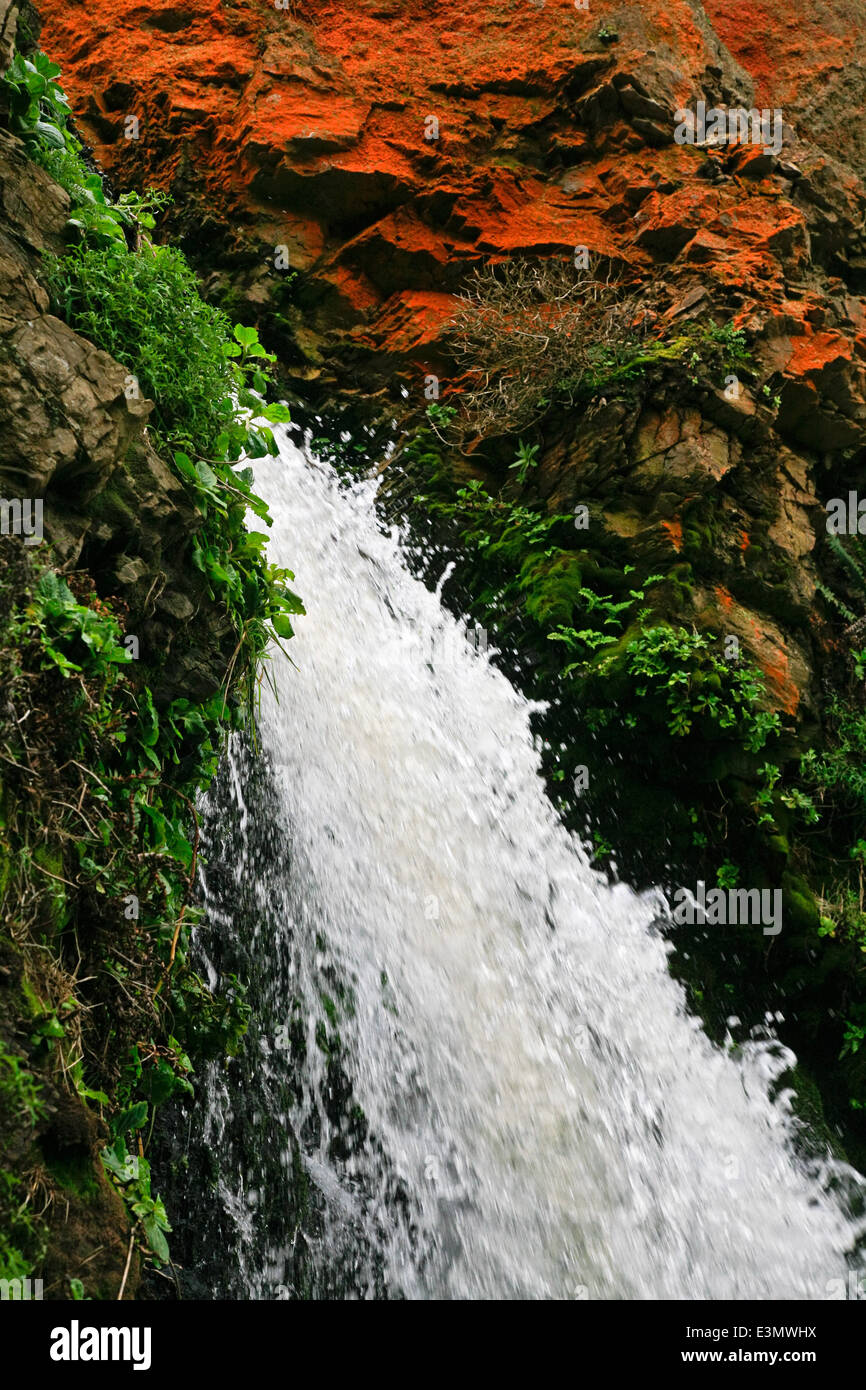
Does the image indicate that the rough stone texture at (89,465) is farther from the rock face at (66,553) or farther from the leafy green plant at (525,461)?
the leafy green plant at (525,461)

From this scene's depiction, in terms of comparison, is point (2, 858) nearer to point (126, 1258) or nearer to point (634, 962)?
point (126, 1258)

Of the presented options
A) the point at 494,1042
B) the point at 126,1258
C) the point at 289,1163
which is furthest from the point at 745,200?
the point at 126,1258

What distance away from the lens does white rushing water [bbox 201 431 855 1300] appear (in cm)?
416

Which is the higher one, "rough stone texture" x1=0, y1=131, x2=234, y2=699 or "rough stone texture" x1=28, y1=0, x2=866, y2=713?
"rough stone texture" x1=28, y1=0, x2=866, y2=713

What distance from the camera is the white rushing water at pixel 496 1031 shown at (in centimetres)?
416

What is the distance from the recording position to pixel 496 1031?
4668mm

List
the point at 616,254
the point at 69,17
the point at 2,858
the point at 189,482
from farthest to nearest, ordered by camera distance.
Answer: the point at 69,17 → the point at 616,254 → the point at 189,482 → the point at 2,858

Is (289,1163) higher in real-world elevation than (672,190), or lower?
lower

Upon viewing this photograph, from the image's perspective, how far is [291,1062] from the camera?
423 centimetres

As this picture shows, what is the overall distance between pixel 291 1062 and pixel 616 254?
21.9 ft
